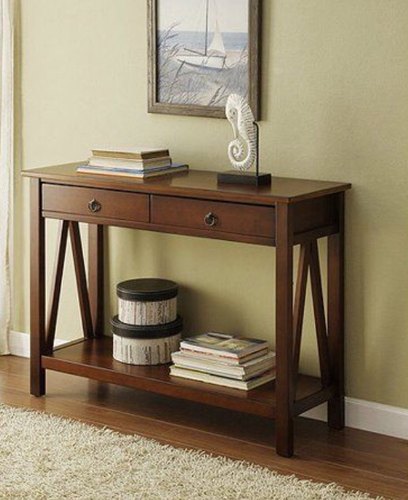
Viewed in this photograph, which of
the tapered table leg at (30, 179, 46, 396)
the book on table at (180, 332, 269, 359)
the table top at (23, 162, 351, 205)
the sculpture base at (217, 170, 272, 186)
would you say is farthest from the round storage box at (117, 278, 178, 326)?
the sculpture base at (217, 170, 272, 186)

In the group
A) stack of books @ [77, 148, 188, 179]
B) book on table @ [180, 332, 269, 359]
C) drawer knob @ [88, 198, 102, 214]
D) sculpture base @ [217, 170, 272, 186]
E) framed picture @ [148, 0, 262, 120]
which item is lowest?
book on table @ [180, 332, 269, 359]

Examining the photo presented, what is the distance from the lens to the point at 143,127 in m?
4.23

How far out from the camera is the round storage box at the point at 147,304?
13.2 ft

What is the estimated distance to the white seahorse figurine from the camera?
3.68m

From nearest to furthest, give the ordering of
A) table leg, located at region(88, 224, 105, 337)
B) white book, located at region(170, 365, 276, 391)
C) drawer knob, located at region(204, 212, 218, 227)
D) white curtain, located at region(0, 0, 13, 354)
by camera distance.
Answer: drawer knob, located at region(204, 212, 218, 227)
white book, located at region(170, 365, 276, 391)
table leg, located at region(88, 224, 105, 337)
white curtain, located at region(0, 0, 13, 354)

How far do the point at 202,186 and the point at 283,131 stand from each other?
0.39 meters

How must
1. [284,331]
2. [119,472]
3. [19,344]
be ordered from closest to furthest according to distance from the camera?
1. [119,472]
2. [284,331]
3. [19,344]

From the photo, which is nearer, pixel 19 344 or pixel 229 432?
pixel 229 432

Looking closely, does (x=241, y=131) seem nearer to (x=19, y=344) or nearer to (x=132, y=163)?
(x=132, y=163)

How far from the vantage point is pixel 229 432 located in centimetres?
381

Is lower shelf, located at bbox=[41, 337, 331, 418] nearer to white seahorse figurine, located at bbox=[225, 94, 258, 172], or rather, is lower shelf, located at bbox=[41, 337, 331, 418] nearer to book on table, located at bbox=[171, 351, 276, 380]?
book on table, located at bbox=[171, 351, 276, 380]

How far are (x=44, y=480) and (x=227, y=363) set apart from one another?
2.44 feet

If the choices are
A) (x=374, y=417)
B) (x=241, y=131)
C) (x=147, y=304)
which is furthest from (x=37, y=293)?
(x=374, y=417)

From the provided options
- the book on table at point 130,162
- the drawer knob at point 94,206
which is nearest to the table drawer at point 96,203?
the drawer knob at point 94,206
